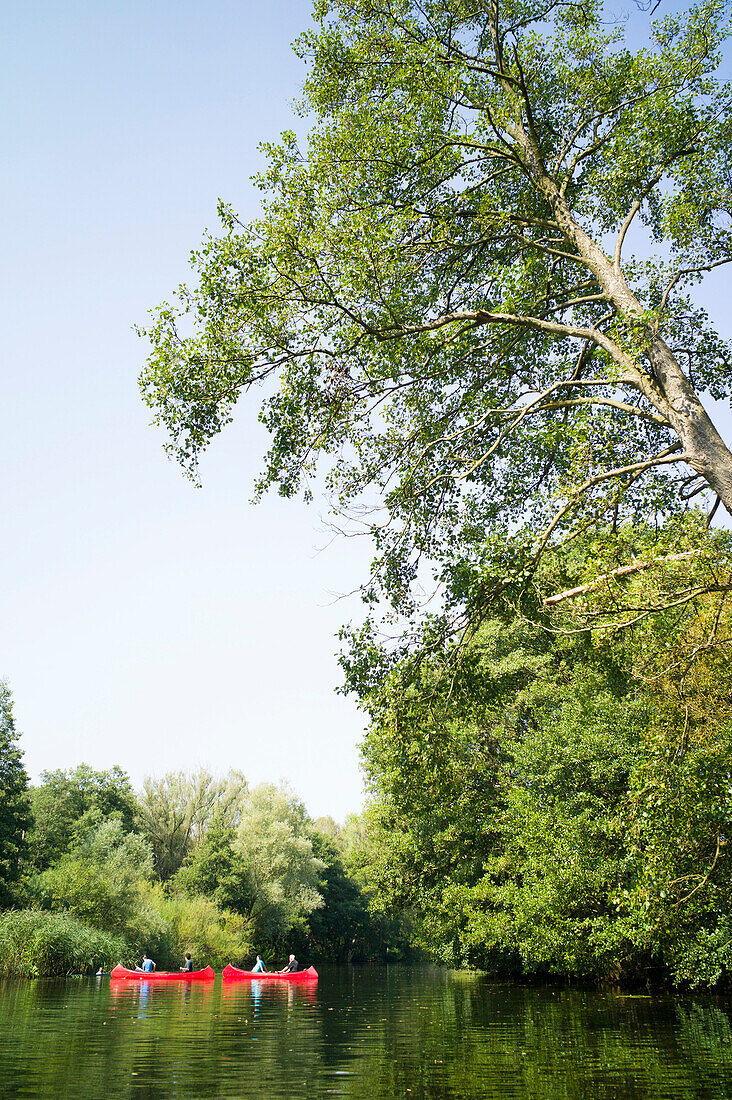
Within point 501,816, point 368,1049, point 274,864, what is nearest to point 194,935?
point 274,864

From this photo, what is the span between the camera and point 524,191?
37.9 feet

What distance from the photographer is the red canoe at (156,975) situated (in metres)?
28.8

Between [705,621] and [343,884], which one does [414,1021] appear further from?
[343,884]

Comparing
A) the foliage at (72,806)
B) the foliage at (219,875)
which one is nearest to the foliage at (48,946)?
the foliage at (219,875)

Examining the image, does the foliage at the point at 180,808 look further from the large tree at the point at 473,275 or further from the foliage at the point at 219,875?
the large tree at the point at 473,275

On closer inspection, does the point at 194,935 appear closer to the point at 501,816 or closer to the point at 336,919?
the point at 501,816

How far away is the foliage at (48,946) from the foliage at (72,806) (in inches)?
754

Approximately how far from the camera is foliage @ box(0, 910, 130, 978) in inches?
1193

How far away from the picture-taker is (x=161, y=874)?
189ft

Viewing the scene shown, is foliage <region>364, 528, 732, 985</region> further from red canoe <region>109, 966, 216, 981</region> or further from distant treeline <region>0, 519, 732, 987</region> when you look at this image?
red canoe <region>109, 966, 216, 981</region>

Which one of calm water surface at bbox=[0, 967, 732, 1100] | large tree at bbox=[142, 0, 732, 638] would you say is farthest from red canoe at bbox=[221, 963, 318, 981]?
large tree at bbox=[142, 0, 732, 638]

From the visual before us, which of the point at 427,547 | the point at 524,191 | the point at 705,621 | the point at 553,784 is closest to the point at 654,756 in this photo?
the point at 705,621

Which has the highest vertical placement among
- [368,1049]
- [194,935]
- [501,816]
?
[501,816]

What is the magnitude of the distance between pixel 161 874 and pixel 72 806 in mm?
8753
